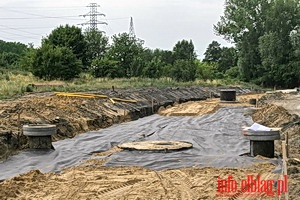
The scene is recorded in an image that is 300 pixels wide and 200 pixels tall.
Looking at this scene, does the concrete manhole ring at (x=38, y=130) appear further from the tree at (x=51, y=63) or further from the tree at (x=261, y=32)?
the tree at (x=261, y=32)

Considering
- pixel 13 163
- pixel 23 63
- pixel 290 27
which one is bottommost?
pixel 13 163

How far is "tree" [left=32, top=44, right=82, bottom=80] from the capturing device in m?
35.3

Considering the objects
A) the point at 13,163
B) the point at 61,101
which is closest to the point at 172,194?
the point at 13,163

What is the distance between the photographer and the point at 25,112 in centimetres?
1458

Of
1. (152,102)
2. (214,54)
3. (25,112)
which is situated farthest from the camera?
(214,54)

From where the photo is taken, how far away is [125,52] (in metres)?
45.7

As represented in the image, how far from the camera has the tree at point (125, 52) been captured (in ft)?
149

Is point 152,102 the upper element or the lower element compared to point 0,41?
lower

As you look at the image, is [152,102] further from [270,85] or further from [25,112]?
[270,85]

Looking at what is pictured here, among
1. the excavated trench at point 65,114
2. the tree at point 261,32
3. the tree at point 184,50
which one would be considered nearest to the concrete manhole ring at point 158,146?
the excavated trench at point 65,114

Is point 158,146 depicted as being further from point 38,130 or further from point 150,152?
point 38,130

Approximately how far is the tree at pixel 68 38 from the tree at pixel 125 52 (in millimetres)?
4523

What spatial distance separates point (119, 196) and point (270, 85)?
49992mm

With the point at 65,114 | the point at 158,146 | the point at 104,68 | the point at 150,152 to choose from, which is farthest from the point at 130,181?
the point at 104,68
